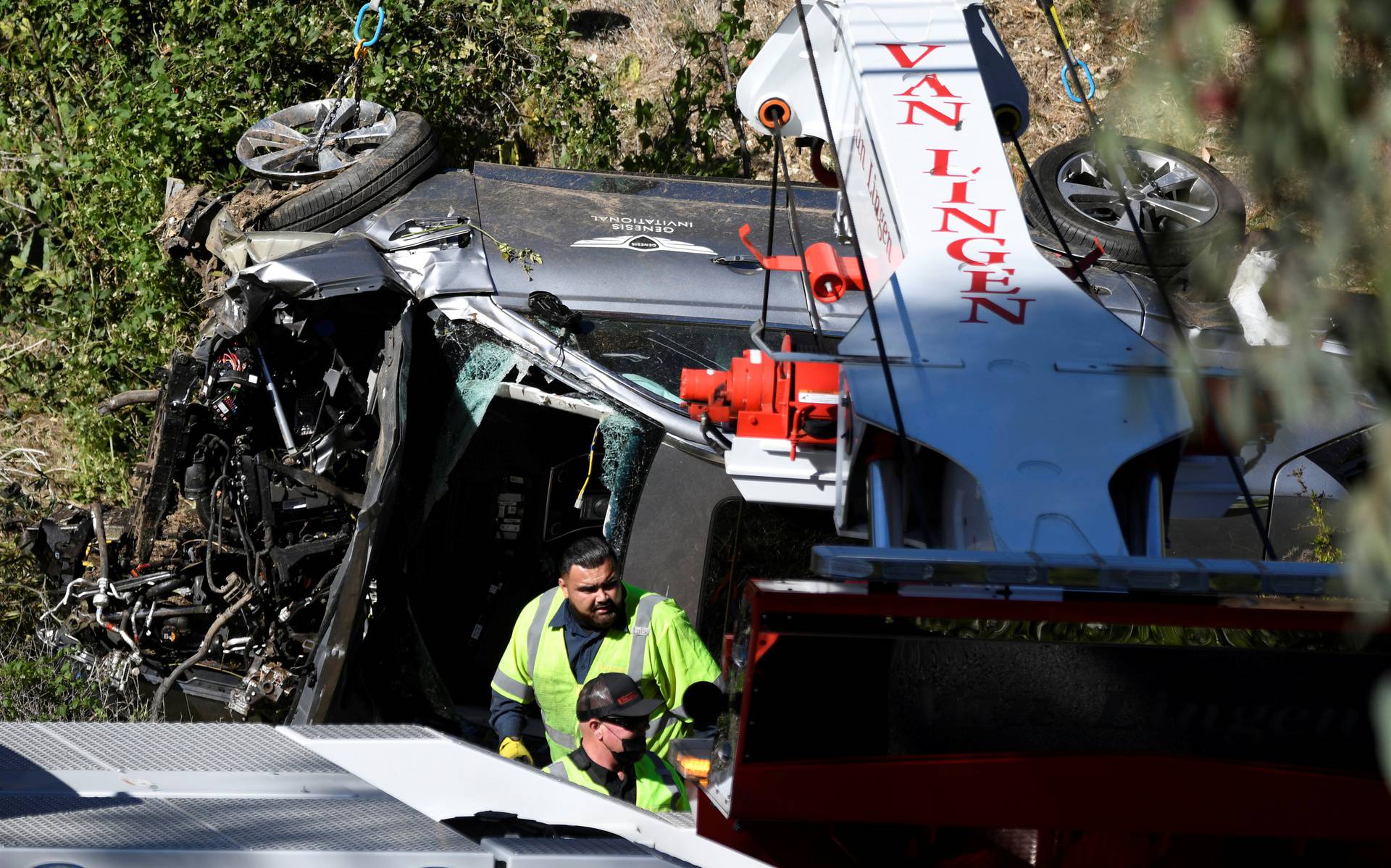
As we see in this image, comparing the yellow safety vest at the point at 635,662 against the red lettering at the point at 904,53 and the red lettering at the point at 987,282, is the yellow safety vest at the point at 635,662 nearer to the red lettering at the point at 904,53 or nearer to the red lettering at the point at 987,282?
the red lettering at the point at 987,282

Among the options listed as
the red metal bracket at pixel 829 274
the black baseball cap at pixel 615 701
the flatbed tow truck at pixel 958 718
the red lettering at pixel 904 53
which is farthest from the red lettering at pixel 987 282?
the black baseball cap at pixel 615 701

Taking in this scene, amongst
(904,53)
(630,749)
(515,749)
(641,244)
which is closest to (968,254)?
(904,53)

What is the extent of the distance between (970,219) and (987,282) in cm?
28

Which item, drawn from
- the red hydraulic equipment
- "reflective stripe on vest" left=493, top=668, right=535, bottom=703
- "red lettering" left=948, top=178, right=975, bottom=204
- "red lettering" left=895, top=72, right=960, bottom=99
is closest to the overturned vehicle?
"reflective stripe on vest" left=493, top=668, right=535, bottom=703

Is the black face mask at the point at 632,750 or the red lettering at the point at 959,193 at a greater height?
the red lettering at the point at 959,193

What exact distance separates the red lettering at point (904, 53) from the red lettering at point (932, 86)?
8 centimetres

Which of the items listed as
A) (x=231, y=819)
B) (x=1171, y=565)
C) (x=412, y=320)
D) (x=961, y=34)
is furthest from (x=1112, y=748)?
(x=412, y=320)

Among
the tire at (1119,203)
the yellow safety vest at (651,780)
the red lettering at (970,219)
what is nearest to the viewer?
the red lettering at (970,219)

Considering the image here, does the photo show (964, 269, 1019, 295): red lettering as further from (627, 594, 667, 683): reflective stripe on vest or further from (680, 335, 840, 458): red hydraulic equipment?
(627, 594, 667, 683): reflective stripe on vest

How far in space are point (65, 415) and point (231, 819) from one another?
682 centimetres

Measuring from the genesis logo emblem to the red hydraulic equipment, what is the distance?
7.85 ft

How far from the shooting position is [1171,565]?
2.88m

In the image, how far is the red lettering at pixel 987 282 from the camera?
156 inches

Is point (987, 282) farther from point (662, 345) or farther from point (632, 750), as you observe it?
point (662, 345)
